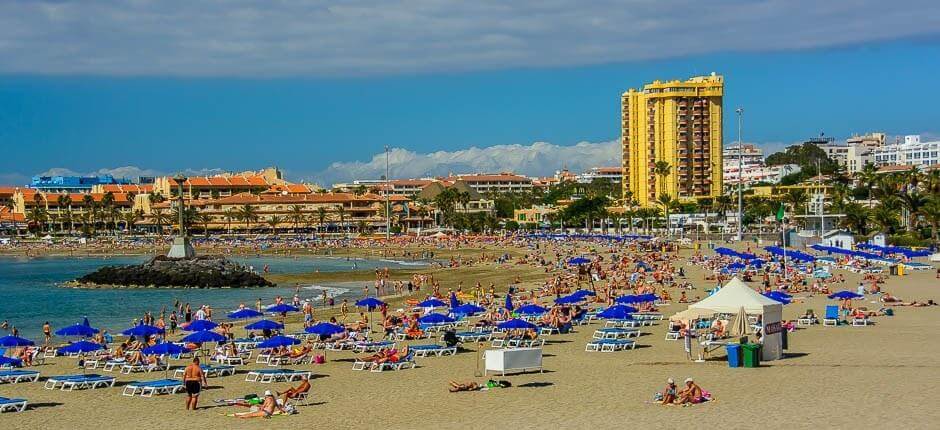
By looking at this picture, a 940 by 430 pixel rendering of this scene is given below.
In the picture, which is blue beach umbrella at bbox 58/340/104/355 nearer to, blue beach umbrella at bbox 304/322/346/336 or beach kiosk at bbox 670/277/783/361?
blue beach umbrella at bbox 304/322/346/336

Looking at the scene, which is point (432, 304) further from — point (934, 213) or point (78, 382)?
point (934, 213)

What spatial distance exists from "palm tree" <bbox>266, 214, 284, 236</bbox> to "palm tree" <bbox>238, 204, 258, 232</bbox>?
1824 millimetres

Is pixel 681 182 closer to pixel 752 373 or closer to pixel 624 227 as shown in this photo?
pixel 624 227

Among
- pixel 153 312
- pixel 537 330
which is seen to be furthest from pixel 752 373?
pixel 153 312

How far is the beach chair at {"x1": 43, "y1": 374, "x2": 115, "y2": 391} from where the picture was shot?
20.9 meters

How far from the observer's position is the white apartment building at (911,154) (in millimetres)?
170250

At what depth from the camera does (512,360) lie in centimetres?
2078

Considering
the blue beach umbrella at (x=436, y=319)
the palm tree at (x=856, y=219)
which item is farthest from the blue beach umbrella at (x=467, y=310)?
the palm tree at (x=856, y=219)

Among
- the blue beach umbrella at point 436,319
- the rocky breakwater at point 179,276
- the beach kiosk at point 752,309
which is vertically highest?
the beach kiosk at point 752,309

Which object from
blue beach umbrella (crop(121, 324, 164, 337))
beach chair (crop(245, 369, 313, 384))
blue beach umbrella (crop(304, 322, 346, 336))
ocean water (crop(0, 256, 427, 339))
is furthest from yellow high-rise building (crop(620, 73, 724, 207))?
beach chair (crop(245, 369, 313, 384))

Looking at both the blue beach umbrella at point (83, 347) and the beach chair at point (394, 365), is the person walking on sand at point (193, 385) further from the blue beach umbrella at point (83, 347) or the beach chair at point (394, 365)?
the blue beach umbrella at point (83, 347)

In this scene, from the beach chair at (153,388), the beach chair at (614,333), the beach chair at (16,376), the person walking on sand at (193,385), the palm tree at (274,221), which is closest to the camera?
the person walking on sand at (193,385)

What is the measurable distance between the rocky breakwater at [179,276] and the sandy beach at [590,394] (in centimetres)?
3049

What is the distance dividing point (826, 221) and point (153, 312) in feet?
198
